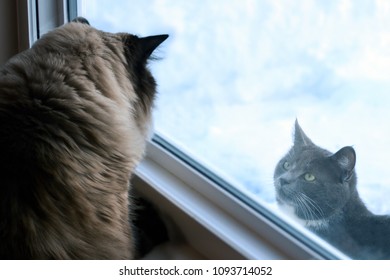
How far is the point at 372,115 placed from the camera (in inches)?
44.1

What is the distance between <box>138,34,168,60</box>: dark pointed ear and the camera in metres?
1.20

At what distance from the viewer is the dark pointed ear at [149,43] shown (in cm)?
120

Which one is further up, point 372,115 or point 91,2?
point 91,2

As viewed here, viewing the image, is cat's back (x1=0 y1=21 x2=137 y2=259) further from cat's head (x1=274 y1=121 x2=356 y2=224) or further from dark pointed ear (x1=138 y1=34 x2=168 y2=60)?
cat's head (x1=274 y1=121 x2=356 y2=224)

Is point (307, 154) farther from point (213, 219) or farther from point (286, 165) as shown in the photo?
point (213, 219)

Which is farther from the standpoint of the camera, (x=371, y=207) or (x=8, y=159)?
(x=371, y=207)

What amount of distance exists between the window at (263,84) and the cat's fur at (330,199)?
2 cm

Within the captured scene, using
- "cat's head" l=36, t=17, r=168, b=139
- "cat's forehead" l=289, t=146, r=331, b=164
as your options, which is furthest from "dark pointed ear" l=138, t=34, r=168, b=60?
"cat's forehead" l=289, t=146, r=331, b=164

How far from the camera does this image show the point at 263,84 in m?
1.34

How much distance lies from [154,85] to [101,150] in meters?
0.31

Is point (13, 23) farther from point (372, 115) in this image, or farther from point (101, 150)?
point (372, 115)

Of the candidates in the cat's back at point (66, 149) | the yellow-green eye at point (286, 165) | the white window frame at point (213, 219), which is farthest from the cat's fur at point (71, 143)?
the yellow-green eye at point (286, 165)

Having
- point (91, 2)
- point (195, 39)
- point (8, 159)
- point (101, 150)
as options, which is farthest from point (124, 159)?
point (91, 2)

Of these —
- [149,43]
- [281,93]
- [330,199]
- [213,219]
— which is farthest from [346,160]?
[149,43]
